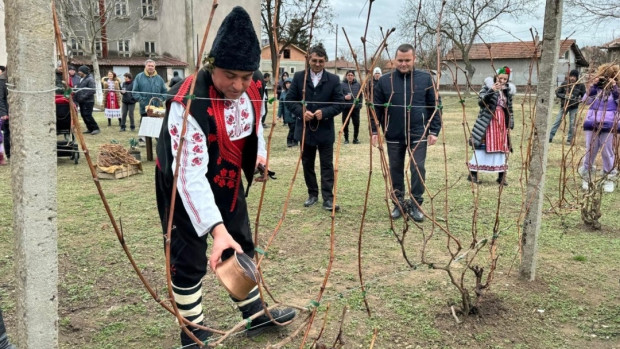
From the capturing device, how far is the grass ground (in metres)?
2.90

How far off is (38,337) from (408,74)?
14.1 ft

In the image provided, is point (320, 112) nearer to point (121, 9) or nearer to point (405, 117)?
point (405, 117)

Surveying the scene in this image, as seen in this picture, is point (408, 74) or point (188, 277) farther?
point (408, 74)

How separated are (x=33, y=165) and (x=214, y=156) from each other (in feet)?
3.32

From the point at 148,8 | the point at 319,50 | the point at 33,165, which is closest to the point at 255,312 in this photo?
the point at 33,165

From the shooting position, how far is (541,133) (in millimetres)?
3289

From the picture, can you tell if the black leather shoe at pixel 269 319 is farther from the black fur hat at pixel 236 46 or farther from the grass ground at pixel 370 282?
the black fur hat at pixel 236 46

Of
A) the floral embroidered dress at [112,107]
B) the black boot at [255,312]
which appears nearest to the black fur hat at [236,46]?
the black boot at [255,312]

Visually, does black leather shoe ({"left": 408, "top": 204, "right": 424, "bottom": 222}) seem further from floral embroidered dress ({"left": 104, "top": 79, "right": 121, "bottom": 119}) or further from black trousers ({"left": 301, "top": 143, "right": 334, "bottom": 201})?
floral embroidered dress ({"left": 104, "top": 79, "right": 121, "bottom": 119})

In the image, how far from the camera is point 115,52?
131ft

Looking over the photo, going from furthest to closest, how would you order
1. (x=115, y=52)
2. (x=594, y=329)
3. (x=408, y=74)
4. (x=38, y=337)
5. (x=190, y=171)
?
(x=115, y=52)
(x=408, y=74)
(x=594, y=329)
(x=190, y=171)
(x=38, y=337)

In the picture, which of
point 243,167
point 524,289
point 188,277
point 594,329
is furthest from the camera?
point 524,289

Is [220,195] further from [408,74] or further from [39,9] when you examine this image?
[408,74]

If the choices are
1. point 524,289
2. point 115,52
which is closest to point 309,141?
point 524,289
